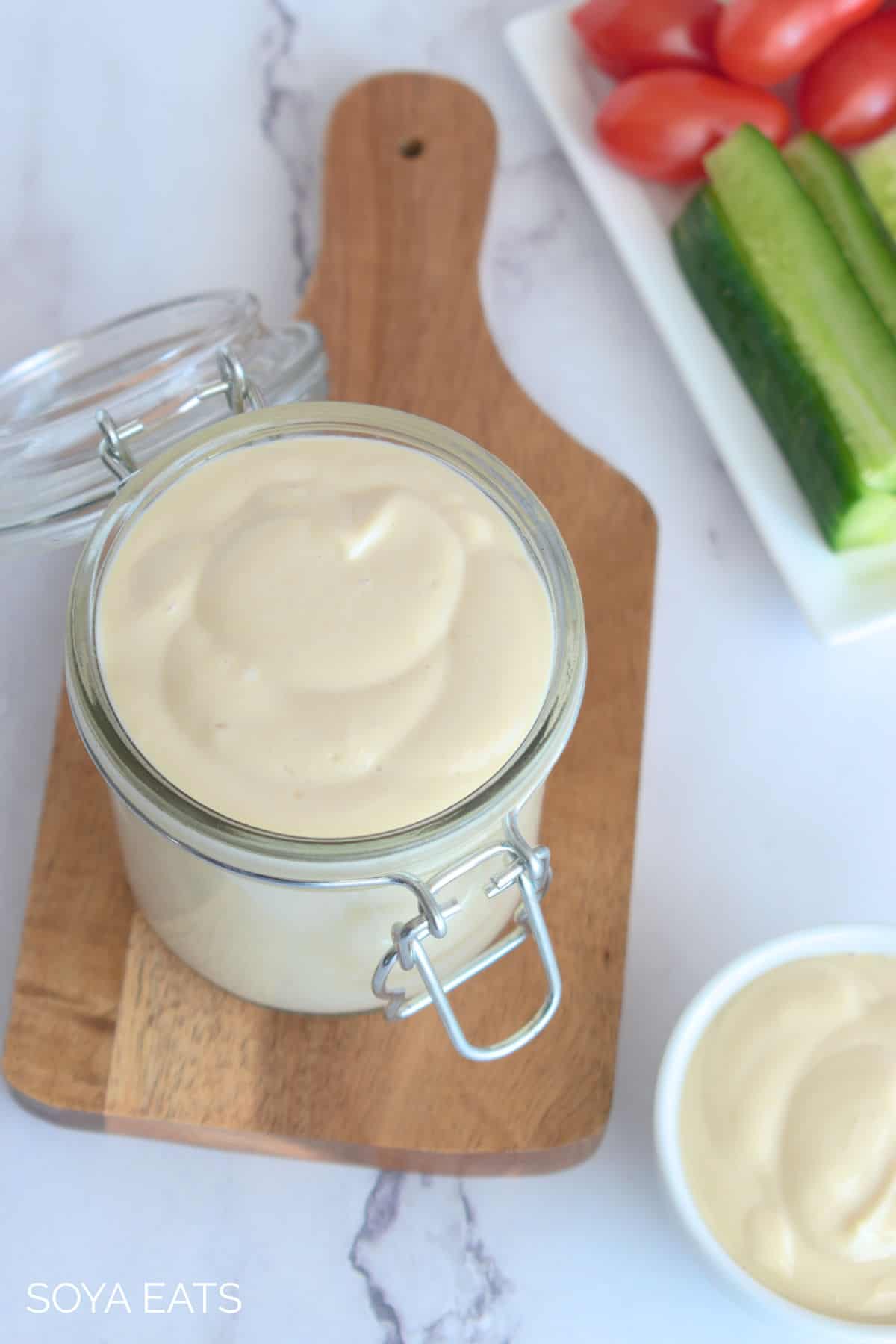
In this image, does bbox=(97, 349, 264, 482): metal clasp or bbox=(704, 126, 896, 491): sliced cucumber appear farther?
bbox=(704, 126, 896, 491): sliced cucumber

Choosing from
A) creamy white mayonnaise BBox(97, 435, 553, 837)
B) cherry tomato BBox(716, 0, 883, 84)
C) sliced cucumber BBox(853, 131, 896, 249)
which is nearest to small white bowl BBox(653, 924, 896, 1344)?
creamy white mayonnaise BBox(97, 435, 553, 837)

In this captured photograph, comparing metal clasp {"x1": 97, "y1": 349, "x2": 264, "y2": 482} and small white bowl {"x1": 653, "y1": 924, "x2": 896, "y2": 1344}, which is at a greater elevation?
metal clasp {"x1": 97, "y1": 349, "x2": 264, "y2": 482}

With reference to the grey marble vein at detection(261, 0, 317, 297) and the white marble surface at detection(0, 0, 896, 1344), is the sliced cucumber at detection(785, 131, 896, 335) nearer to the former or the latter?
the white marble surface at detection(0, 0, 896, 1344)

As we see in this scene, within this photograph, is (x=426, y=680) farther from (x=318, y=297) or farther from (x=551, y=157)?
(x=551, y=157)

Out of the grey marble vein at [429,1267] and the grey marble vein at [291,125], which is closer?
the grey marble vein at [429,1267]

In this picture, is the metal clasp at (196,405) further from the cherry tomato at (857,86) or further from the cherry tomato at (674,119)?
the cherry tomato at (857,86)

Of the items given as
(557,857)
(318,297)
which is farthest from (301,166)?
(557,857)

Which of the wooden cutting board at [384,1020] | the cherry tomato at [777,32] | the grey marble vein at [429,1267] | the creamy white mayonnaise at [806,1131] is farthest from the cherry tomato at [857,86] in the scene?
the grey marble vein at [429,1267]

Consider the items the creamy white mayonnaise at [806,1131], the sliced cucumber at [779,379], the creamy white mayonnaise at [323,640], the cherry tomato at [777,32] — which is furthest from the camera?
the cherry tomato at [777,32]
